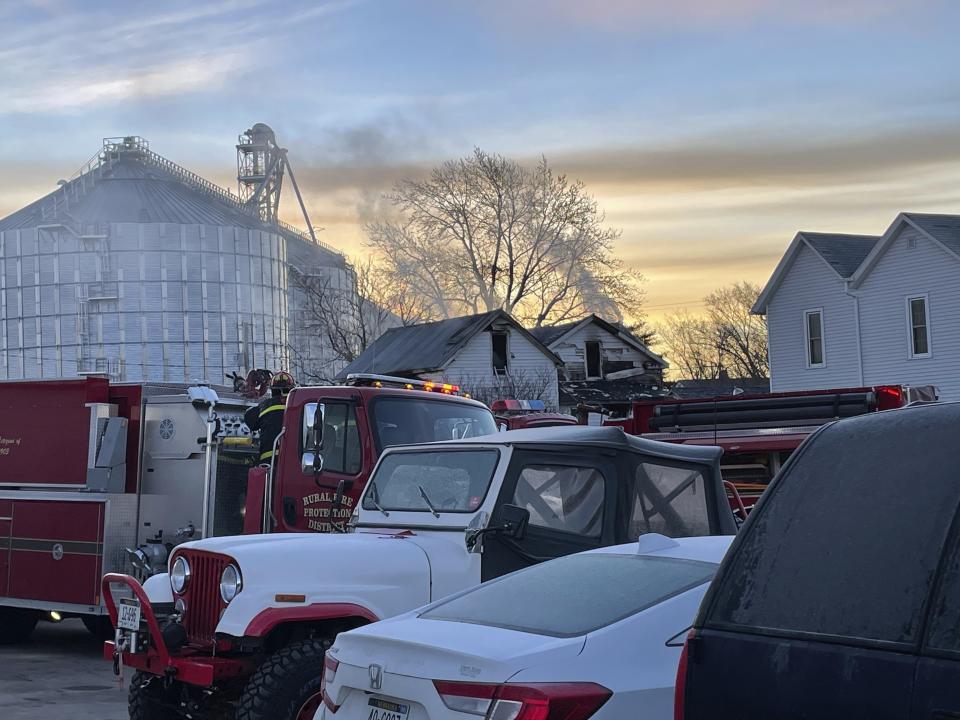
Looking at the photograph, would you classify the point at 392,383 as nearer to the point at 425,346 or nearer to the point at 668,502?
the point at 668,502

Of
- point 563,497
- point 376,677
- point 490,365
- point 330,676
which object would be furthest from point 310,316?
point 376,677

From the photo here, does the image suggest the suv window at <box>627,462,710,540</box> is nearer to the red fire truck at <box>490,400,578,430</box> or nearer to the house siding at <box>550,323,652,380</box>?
the red fire truck at <box>490,400,578,430</box>

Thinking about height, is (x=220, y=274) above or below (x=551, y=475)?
above

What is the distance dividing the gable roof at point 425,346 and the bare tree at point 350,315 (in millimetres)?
1952

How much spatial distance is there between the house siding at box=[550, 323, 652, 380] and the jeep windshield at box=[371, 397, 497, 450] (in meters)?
45.2

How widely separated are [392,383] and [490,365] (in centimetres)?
4017

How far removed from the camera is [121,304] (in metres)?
59.7

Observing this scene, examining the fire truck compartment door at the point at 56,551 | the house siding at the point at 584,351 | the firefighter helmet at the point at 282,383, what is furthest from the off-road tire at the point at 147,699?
the house siding at the point at 584,351

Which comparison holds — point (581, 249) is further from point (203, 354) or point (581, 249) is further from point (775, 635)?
A: point (775, 635)

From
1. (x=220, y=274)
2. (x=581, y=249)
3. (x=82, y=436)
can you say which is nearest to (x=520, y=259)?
(x=581, y=249)

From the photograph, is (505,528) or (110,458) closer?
(505,528)

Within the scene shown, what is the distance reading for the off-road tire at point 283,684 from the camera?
6.17 metres

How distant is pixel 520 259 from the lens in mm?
60094

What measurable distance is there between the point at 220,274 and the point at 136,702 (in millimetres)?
56770
